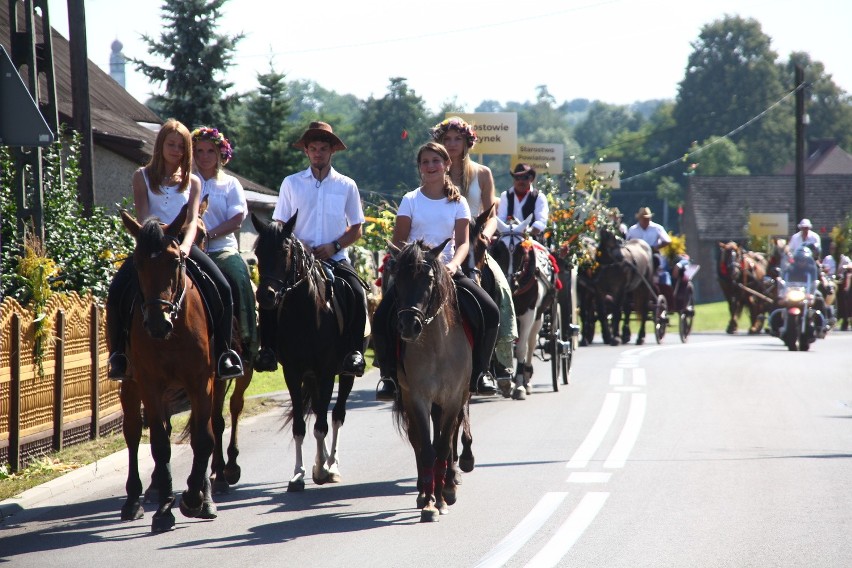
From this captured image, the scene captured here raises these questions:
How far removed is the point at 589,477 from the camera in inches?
401

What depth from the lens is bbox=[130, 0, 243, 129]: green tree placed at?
5103 cm

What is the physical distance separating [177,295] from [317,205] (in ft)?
8.42

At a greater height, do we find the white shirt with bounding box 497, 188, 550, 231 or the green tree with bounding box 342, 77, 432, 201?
the green tree with bounding box 342, 77, 432, 201

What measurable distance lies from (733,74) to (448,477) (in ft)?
358

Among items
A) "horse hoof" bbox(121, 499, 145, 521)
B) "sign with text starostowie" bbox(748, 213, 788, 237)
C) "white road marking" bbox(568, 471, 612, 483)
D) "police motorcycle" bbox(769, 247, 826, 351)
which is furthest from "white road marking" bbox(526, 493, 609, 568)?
"sign with text starostowie" bbox(748, 213, 788, 237)

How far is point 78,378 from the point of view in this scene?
479 inches

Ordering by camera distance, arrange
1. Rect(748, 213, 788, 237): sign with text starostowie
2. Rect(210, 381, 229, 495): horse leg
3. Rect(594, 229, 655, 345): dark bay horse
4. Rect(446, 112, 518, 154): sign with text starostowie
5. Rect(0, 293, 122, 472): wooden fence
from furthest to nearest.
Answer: Rect(748, 213, 788, 237): sign with text starostowie
Rect(446, 112, 518, 154): sign with text starostowie
Rect(594, 229, 655, 345): dark bay horse
Rect(0, 293, 122, 472): wooden fence
Rect(210, 381, 229, 495): horse leg

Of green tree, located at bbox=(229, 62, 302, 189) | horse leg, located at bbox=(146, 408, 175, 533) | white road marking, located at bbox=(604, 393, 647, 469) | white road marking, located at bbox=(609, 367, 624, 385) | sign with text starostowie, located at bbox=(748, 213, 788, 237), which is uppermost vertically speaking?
green tree, located at bbox=(229, 62, 302, 189)

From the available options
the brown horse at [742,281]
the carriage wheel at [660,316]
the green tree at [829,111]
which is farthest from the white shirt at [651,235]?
the green tree at [829,111]

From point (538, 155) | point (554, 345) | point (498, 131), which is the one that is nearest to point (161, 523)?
point (554, 345)

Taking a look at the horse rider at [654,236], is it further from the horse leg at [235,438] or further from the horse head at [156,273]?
the horse head at [156,273]

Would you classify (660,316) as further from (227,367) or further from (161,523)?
(161,523)

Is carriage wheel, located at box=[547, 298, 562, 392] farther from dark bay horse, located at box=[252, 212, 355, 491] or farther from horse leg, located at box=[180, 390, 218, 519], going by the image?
horse leg, located at box=[180, 390, 218, 519]

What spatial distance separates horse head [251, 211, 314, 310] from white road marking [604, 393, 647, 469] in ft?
10.8
